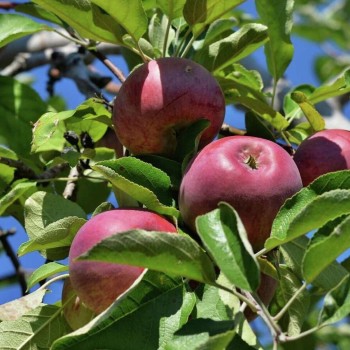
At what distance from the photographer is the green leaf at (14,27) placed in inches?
72.0

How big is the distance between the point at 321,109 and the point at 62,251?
1226mm

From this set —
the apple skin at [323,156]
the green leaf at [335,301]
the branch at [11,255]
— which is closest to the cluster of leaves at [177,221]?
→ the green leaf at [335,301]

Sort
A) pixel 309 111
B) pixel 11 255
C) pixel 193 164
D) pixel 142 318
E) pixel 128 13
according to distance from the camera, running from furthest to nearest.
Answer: pixel 11 255
pixel 309 111
pixel 128 13
pixel 193 164
pixel 142 318

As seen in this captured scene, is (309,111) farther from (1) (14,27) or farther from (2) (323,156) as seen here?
(1) (14,27)

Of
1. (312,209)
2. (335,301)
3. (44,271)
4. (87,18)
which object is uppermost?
(87,18)

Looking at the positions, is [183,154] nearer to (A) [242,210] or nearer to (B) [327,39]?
(A) [242,210]

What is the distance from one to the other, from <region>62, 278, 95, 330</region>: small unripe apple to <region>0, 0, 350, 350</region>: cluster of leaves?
4 centimetres

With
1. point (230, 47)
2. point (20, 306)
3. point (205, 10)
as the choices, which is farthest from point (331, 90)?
point (20, 306)

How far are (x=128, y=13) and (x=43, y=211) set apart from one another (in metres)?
Answer: 0.43

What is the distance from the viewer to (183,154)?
1.42 metres

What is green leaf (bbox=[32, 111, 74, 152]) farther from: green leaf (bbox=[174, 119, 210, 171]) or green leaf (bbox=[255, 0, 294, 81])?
green leaf (bbox=[255, 0, 294, 81])

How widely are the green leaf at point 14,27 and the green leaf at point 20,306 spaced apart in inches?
26.5

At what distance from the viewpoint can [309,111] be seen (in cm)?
162

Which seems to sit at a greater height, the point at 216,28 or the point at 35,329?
the point at 216,28
